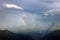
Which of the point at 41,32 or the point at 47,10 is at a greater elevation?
the point at 47,10

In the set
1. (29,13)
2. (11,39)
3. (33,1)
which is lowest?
(11,39)

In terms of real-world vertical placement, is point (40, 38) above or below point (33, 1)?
below

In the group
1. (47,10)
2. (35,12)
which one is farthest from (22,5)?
(47,10)

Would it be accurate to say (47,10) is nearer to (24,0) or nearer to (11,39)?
(24,0)

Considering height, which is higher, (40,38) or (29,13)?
(29,13)

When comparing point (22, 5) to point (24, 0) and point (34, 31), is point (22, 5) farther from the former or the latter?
point (34, 31)

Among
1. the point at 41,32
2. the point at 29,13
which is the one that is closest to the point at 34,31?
the point at 41,32

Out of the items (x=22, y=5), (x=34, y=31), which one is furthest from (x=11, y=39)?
(x=22, y=5)

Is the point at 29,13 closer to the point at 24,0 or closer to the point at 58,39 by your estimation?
the point at 24,0
